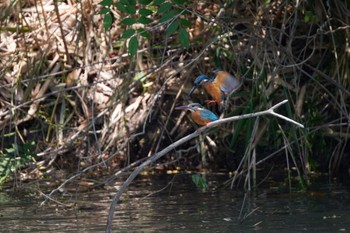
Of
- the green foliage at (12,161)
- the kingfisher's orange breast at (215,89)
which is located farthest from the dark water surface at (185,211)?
the kingfisher's orange breast at (215,89)

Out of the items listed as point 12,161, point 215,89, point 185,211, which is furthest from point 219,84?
point 12,161

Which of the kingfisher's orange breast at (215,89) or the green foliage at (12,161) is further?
the green foliage at (12,161)

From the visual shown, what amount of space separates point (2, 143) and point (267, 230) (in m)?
2.89

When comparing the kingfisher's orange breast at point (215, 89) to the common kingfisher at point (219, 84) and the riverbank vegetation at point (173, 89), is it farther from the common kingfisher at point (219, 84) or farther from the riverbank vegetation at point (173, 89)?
the riverbank vegetation at point (173, 89)

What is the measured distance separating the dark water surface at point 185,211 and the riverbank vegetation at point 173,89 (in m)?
0.21

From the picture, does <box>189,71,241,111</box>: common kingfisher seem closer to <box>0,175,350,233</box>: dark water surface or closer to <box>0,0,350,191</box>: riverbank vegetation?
<box>0,175,350,233</box>: dark water surface

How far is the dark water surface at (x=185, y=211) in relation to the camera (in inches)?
191

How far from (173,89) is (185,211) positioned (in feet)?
6.35

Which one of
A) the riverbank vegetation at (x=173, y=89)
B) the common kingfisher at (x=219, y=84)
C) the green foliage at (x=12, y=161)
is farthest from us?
the riverbank vegetation at (x=173, y=89)

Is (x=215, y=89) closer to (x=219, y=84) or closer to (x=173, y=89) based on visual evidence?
(x=219, y=84)

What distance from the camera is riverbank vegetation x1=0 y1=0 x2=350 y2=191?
20.2 feet

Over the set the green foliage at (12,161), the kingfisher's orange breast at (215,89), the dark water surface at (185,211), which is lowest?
the dark water surface at (185,211)

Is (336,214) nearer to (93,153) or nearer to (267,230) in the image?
(267,230)

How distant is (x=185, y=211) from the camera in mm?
5375
